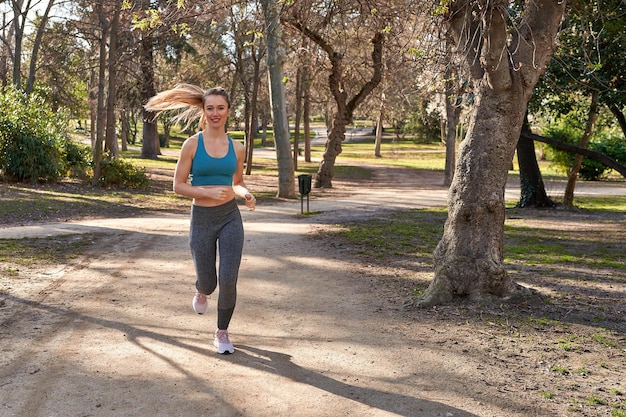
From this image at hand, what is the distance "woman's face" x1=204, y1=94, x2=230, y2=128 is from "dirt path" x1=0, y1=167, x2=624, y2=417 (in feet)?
5.85

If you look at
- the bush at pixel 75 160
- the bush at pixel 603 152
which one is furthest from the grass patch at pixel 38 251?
the bush at pixel 603 152

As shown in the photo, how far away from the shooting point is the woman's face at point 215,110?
5.42m

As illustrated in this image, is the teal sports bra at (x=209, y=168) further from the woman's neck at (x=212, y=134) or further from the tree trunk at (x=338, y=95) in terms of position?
the tree trunk at (x=338, y=95)

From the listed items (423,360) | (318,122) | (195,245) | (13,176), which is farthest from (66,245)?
(318,122)

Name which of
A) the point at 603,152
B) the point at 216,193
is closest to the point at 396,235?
the point at 216,193

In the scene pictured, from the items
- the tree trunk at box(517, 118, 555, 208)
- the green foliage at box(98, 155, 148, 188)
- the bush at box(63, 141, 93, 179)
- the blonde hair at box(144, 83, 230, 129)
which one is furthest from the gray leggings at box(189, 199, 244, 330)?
the bush at box(63, 141, 93, 179)

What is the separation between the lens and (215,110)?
544cm

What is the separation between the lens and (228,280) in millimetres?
5328

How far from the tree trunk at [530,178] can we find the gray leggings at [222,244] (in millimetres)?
14909

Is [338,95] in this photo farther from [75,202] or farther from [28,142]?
[75,202]

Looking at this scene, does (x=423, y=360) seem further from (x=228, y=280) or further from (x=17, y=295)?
(x=17, y=295)

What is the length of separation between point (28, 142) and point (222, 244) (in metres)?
17.4

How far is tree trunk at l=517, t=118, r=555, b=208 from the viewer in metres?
18.9

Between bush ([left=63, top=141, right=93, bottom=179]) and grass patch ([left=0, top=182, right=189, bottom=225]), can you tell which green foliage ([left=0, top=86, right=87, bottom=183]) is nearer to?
bush ([left=63, top=141, right=93, bottom=179])
